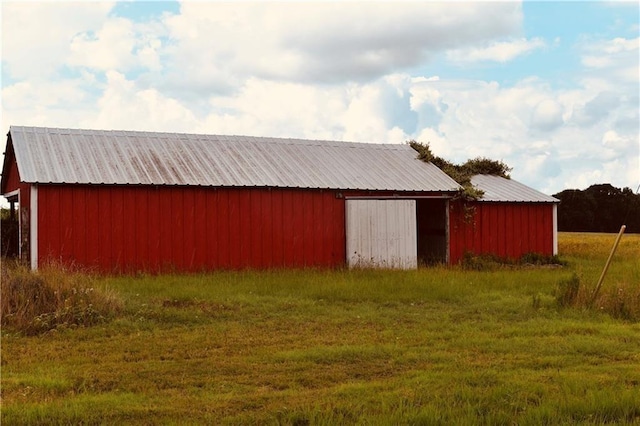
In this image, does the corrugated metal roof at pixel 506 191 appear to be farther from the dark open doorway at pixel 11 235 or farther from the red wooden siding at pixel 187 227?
the dark open doorway at pixel 11 235

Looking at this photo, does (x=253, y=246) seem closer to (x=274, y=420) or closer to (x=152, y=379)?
(x=152, y=379)

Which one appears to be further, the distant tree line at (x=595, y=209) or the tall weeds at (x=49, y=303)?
the distant tree line at (x=595, y=209)

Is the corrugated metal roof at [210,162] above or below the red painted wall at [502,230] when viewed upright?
above

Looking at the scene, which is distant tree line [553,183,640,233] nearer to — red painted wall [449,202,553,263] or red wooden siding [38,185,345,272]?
red painted wall [449,202,553,263]

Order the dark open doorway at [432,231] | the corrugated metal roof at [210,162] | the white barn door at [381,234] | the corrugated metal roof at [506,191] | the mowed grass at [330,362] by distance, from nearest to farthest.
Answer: the mowed grass at [330,362] < the corrugated metal roof at [210,162] < the white barn door at [381,234] < the dark open doorway at [432,231] < the corrugated metal roof at [506,191]

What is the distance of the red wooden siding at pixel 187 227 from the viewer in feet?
64.4

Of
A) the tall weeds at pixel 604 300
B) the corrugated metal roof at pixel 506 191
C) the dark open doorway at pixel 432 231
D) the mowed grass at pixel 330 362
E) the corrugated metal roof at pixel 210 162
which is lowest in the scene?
the mowed grass at pixel 330 362

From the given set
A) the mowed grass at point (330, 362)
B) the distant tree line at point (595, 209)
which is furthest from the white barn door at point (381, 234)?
the distant tree line at point (595, 209)

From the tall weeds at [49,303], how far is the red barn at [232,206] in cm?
760

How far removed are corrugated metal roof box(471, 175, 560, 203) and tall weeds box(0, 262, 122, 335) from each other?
16211mm

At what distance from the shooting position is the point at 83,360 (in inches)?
354

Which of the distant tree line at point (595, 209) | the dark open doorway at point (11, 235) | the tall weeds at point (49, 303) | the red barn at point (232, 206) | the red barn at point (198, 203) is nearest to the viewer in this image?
the tall weeds at point (49, 303)

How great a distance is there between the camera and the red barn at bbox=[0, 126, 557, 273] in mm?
19891

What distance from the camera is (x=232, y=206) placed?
2159 cm
